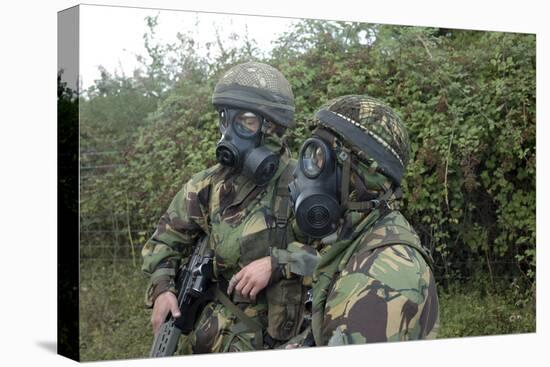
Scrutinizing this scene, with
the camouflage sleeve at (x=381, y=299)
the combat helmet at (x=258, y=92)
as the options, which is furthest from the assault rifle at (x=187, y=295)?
the camouflage sleeve at (x=381, y=299)

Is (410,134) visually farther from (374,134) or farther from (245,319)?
(245,319)

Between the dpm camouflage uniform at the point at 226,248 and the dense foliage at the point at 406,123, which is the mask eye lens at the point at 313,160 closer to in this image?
the dpm camouflage uniform at the point at 226,248

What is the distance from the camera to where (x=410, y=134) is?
8.33 meters

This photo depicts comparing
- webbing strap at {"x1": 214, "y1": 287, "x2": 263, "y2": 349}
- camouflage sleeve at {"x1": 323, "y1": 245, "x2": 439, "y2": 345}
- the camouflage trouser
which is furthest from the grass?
camouflage sleeve at {"x1": 323, "y1": 245, "x2": 439, "y2": 345}

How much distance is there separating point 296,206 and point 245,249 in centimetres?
53

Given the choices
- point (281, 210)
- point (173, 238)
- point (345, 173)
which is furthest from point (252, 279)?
point (345, 173)

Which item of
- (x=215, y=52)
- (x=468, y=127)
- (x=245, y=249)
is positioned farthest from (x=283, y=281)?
(x=468, y=127)

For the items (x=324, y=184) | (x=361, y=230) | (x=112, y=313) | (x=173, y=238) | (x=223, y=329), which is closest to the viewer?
(x=361, y=230)

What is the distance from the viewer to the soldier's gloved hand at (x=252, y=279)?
721 cm

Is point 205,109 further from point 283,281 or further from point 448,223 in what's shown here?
point 448,223

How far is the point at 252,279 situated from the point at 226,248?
270 mm

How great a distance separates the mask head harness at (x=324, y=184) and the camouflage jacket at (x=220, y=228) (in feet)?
1.20

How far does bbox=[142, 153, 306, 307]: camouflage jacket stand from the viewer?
727cm

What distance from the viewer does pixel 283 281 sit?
7.30 m
